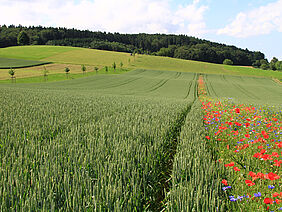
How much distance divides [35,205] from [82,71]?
2790 inches

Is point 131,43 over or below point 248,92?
over

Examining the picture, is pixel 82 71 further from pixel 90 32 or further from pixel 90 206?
pixel 90 32

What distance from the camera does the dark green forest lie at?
137 meters

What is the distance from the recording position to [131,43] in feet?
599

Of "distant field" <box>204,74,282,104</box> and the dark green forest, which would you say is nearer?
"distant field" <box>204,74,282,104</box>

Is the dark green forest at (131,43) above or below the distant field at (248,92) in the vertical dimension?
above

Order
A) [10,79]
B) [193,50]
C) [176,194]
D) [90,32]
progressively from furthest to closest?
1. [90,32]
2. [193,50]
3. [10,79]
4. [176,194]

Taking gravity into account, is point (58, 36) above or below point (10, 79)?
above

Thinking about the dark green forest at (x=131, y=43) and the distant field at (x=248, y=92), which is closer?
the distant field at (x=248, y=92)

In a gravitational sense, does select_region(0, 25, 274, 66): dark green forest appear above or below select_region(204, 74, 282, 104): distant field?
above

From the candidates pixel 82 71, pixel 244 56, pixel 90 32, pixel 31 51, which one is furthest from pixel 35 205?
pixel 90 32

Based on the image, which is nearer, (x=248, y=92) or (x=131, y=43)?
(x=248, y=92)

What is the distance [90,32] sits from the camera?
190750 millimetres

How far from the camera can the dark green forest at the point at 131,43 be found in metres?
137
